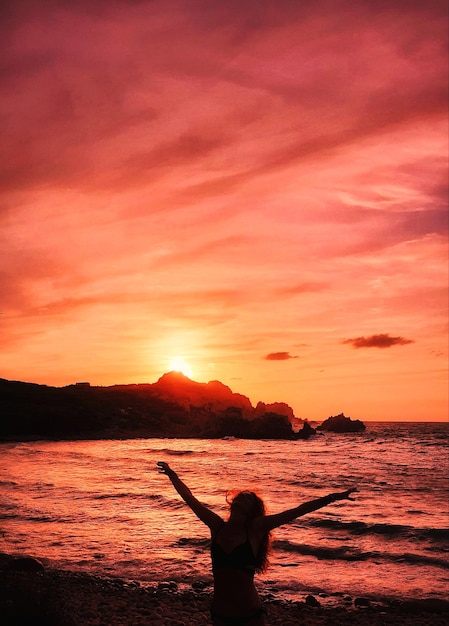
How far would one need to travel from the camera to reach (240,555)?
17.1 ft

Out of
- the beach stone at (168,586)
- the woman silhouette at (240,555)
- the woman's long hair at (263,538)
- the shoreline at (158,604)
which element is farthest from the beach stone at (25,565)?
the woman's long hair at (263,538)

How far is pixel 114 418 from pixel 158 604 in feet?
377

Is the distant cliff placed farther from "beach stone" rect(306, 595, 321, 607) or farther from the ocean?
"beach stone" rect(306, 595, 321, 607)

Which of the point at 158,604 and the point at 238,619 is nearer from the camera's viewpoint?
the point at 238,619

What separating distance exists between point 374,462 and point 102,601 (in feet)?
171

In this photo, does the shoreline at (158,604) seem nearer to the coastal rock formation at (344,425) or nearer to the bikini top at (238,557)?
the bikini top at (238,557)

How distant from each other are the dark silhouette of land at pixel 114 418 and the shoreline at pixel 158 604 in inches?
3403

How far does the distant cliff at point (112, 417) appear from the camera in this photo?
10856 cm

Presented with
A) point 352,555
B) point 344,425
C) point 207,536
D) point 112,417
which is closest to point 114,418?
point 112,417

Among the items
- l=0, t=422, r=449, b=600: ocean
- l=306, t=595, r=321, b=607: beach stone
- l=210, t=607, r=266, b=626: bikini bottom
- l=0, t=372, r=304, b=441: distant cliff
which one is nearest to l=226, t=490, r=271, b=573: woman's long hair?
l=210, t=607, r=266, b=626: bikini bottom

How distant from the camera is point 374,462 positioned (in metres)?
60.3

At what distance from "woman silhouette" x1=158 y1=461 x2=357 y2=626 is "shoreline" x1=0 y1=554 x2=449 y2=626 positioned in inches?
233

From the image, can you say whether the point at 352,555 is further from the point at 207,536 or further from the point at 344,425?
the point at 344,425

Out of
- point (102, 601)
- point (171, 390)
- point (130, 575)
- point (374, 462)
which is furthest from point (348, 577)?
point (171, 390)
